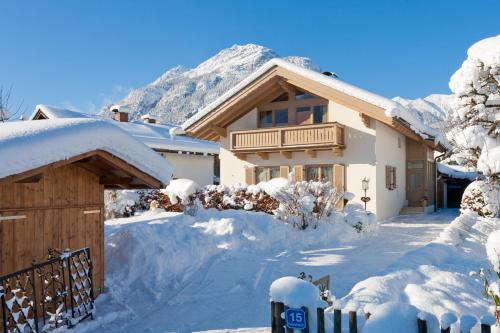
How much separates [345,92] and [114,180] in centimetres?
1228

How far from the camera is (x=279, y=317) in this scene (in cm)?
392

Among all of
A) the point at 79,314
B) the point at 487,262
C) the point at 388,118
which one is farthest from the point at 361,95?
the point at 79,314

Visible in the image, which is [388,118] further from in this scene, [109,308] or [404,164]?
[109,308]

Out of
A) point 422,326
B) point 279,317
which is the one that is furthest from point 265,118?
point 422,326

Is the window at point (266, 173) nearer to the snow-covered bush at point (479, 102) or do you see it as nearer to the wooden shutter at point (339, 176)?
the wooden shutter at point (339, 176)

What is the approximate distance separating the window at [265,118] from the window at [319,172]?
3143 mm

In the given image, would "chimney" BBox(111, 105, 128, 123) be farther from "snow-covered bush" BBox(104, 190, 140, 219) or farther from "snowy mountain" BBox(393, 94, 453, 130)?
"snowy mountain" BBox(393, 94, 453, 130)

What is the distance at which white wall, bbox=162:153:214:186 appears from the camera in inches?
1054

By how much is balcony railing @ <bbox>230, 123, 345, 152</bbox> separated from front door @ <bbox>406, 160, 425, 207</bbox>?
19.2 ft

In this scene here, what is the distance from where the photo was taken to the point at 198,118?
70.2ft

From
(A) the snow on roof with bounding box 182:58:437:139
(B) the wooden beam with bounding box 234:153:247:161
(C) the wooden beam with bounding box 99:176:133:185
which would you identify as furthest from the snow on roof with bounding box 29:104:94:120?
(C) the wooden beam with bounding box 99:176:133:185

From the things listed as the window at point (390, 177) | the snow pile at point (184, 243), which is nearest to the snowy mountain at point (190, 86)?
the window at point (390, 177)

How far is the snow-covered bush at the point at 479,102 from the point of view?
55.6 feet

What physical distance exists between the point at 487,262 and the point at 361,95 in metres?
9.50
